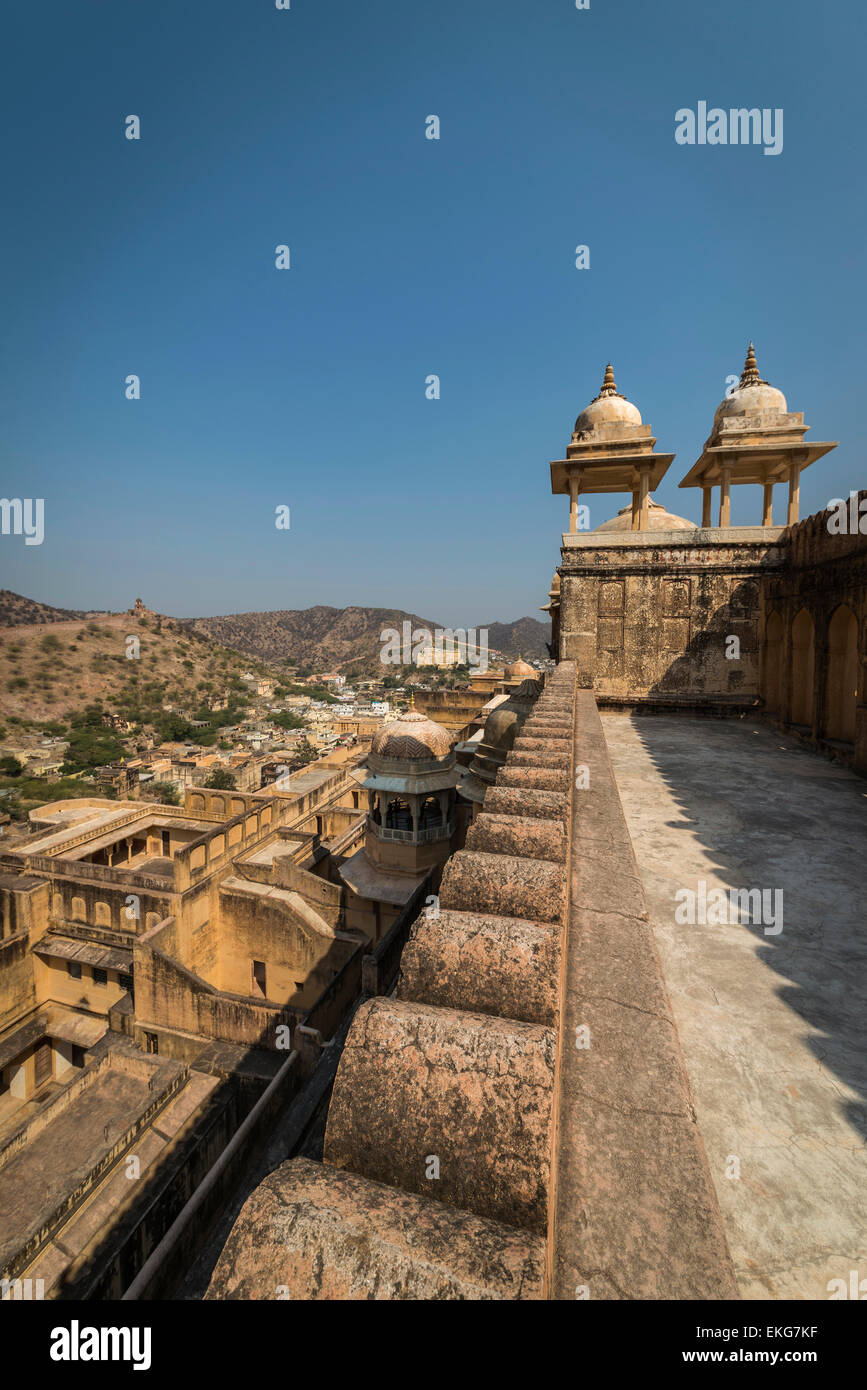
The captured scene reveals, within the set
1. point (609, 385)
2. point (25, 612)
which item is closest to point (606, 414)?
point (609, 385)

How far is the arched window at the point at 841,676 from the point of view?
29.6 ft

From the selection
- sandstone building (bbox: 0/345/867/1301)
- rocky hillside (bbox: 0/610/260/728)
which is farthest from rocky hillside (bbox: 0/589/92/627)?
sandstone building (bbox: 0/345/867/1301)

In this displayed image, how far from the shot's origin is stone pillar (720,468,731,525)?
46.9 ft

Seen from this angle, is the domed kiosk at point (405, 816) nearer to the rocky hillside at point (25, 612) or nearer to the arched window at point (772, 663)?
the arched window at point (772, 663)

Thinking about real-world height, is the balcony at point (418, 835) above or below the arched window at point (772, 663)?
below

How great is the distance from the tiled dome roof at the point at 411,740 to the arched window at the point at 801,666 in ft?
31.1

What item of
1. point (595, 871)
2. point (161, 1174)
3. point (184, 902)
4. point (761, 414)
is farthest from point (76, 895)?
point (761, 414)

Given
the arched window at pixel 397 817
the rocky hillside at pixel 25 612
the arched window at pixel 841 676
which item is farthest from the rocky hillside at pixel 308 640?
the arched window at pixel 841 676

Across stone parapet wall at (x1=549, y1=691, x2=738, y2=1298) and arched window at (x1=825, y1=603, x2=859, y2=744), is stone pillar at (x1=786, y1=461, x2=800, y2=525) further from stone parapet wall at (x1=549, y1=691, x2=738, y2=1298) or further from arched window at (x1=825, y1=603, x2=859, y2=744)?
stone parapet wall at (x1=549, y1=691, x2=738, y2=1298)

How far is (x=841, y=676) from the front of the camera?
927 cm

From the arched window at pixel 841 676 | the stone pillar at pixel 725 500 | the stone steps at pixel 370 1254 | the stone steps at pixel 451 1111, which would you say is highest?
the stone pillar at pixel 725 500

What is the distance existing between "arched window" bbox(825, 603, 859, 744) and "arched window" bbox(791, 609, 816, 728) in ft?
3.36
